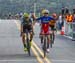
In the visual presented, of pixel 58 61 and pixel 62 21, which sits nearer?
pixel 58 61

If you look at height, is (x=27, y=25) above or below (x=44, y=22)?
below

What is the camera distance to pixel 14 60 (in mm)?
17641

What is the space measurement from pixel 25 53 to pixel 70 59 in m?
3.08

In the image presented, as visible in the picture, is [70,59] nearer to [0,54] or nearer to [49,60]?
[49,60]

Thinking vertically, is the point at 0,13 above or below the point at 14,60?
below

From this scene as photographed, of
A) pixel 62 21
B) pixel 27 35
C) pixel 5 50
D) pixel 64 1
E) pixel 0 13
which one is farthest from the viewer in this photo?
pixel 0 13

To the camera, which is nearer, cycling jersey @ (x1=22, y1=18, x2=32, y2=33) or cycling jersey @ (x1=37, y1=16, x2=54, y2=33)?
cycling jersey @ (x1=37, y1=16, x2=54, y2=33)

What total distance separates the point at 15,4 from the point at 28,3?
5290mm

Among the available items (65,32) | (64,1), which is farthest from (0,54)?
(64,1)

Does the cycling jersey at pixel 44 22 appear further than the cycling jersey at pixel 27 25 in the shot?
No

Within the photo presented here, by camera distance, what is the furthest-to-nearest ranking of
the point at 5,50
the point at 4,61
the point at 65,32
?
the point at 65,32 → the point at 5,50 → the point at 4,61

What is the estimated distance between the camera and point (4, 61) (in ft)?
56.9

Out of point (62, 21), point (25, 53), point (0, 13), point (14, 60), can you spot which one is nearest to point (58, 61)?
point (14, 60)

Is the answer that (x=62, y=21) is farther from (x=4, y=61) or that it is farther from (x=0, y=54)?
(x=4, y=61)
